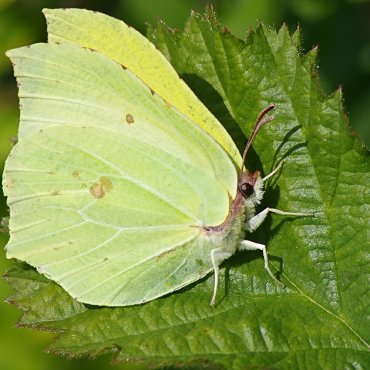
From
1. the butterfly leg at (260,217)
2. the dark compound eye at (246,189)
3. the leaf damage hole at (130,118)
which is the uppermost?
the leaf damage hole at (130,118)

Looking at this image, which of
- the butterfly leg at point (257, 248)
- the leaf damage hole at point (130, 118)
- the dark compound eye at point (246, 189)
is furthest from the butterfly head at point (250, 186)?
the leaf damage hole at point (130, 118)

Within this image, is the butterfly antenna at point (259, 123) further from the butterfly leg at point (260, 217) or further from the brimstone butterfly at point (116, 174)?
the butterfly leg at point (260, 217)

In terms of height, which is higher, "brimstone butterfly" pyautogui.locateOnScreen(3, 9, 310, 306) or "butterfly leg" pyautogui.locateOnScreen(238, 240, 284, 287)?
"brimstone butterfly" pyautogui.locateOnScreen(3, 9, 310, 306)

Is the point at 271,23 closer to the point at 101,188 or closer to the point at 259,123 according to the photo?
the point at 259,123

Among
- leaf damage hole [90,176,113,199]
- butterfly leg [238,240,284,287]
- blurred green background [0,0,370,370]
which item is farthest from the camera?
blurred green background [0,0,370,370]

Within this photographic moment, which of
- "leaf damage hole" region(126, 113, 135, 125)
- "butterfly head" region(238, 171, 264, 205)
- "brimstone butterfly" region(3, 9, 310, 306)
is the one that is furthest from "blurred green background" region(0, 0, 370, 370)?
"butterfly head" region(238, 171, 264, 205)

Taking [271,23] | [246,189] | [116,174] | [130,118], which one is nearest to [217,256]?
[246,189]

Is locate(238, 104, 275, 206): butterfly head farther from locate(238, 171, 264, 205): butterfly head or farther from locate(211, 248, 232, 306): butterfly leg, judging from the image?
locate(211, 248, 232, 306): butterfly leg

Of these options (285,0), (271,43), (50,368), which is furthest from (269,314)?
(285,0)
